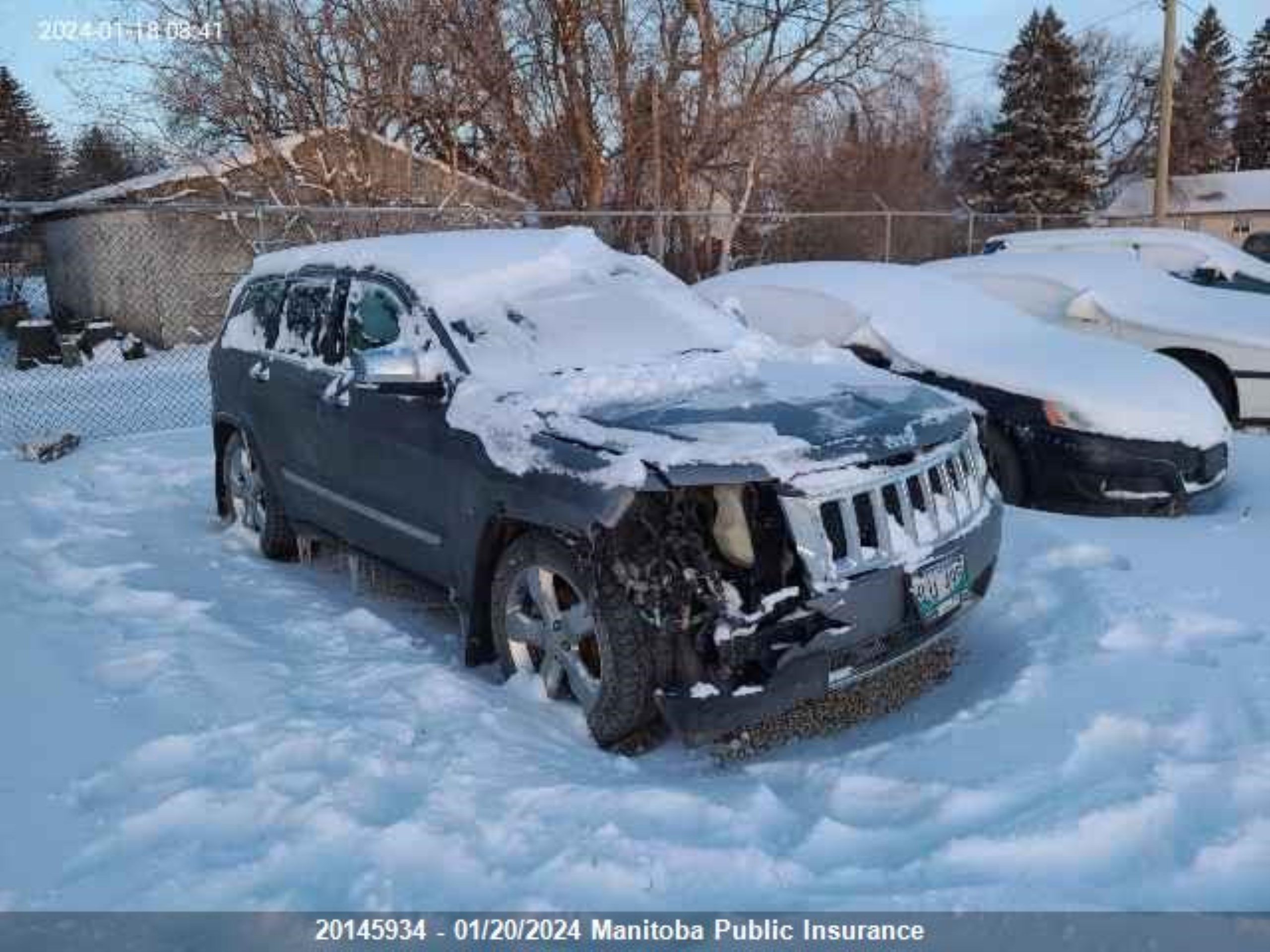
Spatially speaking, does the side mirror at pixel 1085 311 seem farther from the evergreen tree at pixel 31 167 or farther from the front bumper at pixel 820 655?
the evergreen tree at pixel 31 167

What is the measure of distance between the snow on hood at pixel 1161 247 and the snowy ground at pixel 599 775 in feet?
23.1

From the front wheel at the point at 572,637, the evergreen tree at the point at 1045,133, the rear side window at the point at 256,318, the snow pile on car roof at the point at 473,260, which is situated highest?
the evergreen tree at the point at 1045,133

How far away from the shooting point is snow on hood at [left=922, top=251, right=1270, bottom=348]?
7578mm

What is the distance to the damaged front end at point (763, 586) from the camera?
3.00m

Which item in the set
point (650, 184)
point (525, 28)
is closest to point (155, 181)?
point (525, 28)

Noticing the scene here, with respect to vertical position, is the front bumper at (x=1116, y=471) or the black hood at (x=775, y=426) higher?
the black hood at (x=775, y=426)

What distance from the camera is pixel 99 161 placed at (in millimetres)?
22156

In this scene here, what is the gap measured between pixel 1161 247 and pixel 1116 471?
262 inches

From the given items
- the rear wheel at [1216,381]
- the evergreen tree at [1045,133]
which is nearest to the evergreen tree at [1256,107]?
the evergreen tree at [1045,133]

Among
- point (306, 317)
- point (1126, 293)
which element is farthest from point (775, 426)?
point (1126, 293)

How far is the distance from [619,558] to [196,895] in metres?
1.46

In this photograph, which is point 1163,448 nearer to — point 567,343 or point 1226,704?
point 1226,704

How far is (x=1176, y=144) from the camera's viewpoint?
175 ft

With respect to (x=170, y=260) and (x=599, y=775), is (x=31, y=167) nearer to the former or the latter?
(x=170, y=260)
